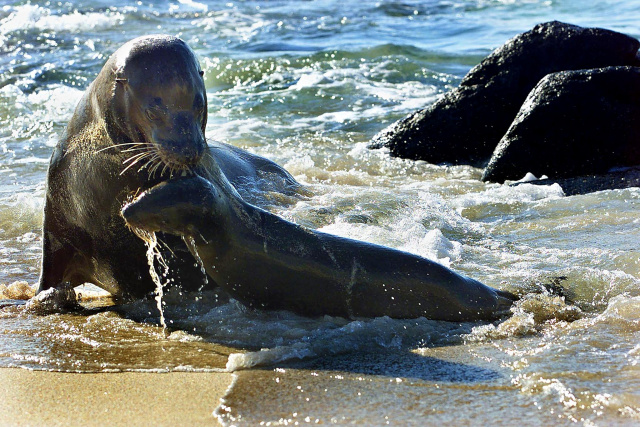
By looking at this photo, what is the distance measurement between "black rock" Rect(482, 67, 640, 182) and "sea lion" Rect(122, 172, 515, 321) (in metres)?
4.36

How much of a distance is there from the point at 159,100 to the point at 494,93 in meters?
6.25

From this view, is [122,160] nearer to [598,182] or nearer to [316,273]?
[316,273]

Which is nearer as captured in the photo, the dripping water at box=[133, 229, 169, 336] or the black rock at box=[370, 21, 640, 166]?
the dripping water at box=[133, 229, 169, 336]

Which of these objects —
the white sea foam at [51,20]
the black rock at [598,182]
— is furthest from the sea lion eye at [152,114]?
the white sea foam at [51,20]

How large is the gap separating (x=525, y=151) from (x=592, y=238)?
9.28 ft

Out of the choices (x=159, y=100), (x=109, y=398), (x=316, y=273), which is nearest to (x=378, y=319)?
(x=316, y=273)

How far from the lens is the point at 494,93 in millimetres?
9789

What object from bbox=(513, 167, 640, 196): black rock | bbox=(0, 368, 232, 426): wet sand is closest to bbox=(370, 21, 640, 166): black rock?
bbox=(513, 167, 640, 196): black rock

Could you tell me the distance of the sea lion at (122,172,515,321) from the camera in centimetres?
418

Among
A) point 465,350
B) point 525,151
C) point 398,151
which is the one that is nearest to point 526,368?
point 465,350

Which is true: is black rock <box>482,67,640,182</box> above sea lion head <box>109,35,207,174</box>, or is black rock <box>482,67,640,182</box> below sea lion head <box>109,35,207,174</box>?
below

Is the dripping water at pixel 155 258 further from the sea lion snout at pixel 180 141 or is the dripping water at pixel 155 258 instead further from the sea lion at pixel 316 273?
the sea lion snout at pixel 180 141

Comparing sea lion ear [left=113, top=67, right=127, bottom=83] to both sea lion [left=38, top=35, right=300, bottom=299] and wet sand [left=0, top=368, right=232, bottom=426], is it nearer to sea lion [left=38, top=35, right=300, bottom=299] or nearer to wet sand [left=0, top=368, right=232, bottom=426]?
sea lion [left=38, top=35, right=300, bottom=299]

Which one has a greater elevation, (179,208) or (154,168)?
(154,168)
